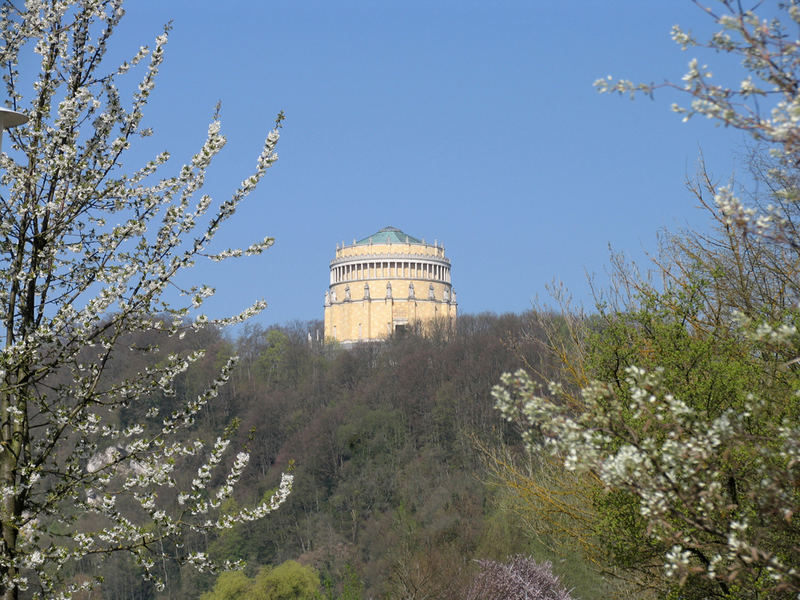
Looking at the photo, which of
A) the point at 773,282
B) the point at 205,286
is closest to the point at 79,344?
the point at 205,286

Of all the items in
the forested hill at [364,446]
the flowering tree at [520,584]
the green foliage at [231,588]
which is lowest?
the green foliage at [231,588]

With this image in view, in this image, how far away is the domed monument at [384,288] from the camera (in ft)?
321

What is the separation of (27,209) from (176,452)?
199 centimetres

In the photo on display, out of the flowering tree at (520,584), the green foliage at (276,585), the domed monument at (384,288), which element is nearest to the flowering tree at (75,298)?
the flowering tree at (520,584)

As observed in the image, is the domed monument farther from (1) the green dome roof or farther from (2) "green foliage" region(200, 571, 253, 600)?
(2) "green foliage" region(200, 571, 253, 600)

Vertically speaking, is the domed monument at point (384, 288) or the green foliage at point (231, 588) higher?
the domed monument at point (384, 288)

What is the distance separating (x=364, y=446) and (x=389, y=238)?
4246 cm

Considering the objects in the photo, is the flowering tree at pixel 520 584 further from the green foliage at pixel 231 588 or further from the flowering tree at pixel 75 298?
the green foliage at pixel 231 588

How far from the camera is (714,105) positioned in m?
4.28

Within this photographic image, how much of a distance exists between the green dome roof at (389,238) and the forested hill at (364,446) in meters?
20.0

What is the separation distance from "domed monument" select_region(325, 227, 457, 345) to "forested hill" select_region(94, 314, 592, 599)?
14319 millimetres

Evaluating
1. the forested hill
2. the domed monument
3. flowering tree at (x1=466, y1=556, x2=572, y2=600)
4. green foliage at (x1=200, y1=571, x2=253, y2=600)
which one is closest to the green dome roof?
the domed monument

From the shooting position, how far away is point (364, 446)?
62406mm

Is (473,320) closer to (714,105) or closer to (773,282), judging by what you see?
(773,282)
